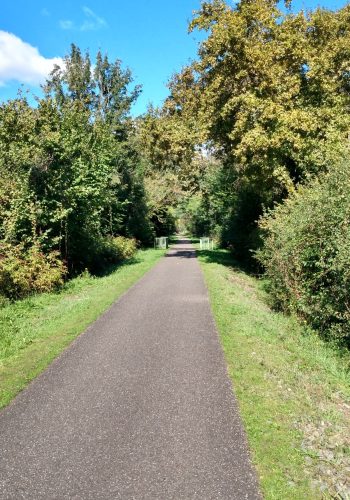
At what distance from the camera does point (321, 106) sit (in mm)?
20141

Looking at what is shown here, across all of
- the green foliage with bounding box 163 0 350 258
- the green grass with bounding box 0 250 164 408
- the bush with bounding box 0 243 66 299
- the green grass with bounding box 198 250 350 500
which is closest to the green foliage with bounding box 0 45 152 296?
the bush with bounding box 0 243 66 299

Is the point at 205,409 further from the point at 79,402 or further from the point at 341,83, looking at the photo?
the point at 341,83

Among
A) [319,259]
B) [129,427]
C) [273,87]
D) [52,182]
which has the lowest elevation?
[129,427]

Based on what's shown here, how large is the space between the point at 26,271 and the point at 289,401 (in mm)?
11223

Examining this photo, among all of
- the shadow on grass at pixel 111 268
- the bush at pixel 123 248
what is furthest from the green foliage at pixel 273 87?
the bush at pixel 123 248

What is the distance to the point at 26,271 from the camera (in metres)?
14.6

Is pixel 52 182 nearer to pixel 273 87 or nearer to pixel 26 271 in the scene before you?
pixel 26 271

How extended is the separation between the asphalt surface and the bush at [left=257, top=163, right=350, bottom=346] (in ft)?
12.0

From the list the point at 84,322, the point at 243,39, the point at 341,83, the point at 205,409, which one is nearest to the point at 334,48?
the point at 341,83

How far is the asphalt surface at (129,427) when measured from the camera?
438 centimetres

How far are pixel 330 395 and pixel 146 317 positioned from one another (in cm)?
580

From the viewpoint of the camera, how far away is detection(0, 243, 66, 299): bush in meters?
13.8

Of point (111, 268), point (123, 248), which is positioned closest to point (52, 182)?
point (111, 268)

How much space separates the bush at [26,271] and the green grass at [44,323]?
1.80 feet
